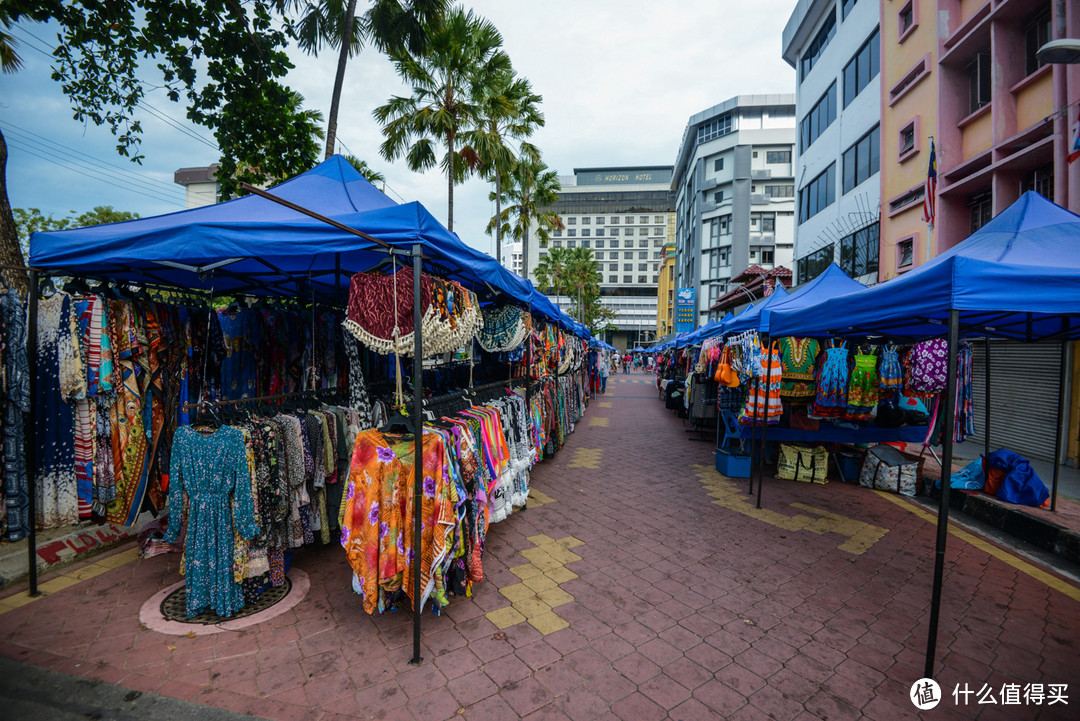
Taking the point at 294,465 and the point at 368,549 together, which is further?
the point at 294,465

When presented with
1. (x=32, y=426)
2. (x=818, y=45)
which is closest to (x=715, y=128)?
(x=818, y=45)

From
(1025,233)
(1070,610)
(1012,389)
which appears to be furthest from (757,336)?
(1012,389)

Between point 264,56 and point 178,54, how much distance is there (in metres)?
1.18

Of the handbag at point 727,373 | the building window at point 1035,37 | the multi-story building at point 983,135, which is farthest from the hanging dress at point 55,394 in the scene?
the building window at point 1035,37

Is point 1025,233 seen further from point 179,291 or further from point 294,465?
point 179,291

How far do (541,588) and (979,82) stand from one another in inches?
549

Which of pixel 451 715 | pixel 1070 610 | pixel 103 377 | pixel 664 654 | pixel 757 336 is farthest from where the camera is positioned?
pixel 757 336

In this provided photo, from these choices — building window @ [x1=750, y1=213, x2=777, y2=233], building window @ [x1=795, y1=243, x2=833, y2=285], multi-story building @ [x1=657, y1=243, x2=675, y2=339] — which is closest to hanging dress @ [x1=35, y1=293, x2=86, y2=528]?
building window @ [x1=795, y1=243, x2=833, y2=285]

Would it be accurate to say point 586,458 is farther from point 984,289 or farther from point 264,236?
point 264,236

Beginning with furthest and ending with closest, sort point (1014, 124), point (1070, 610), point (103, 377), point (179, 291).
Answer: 1. point (1014, 124)
2. point (179, 291)
3. point (103, 377)
4. point (1070, 610)

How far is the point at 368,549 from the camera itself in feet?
10.5

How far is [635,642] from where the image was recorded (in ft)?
10.2

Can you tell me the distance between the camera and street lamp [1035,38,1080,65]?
164 inches

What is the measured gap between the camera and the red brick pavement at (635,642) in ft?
8.51
